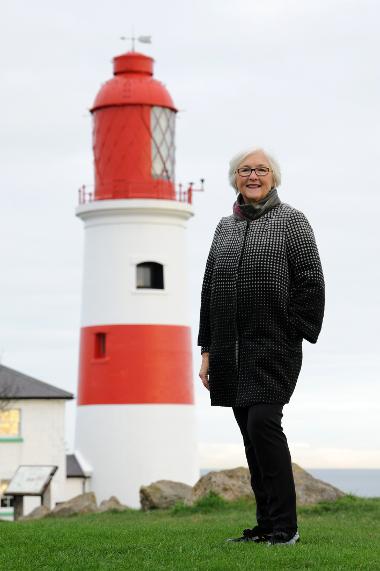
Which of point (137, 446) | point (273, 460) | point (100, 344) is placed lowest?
point (273, 460)

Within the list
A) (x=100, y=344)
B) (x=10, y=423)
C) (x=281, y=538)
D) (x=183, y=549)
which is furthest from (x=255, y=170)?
(x=10, y=423)

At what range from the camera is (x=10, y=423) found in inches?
1538

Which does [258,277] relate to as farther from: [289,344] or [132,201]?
[132,201]

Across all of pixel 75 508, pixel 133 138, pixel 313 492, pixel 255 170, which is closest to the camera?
pixel 255 170

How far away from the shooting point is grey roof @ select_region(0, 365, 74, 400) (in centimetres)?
3909

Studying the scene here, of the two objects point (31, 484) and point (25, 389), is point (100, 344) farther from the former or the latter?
point (31, 484)

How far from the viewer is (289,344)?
30.7 feet

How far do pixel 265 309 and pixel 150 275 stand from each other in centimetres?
2610

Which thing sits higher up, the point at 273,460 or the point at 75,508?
the point at 273,460

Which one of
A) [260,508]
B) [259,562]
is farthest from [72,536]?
[259,562]

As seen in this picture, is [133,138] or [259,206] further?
[133,138]

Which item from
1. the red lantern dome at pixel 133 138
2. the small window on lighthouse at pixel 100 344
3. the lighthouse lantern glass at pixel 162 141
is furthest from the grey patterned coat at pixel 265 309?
the lighthouse lantern glass at pixel 162 141

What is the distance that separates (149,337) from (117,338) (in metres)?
0.85

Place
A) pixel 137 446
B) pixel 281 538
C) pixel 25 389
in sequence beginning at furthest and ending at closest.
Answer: pixel 25 389 < pixel 137 446 < pixel 281 538
